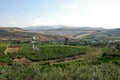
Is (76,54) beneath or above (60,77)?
beneath

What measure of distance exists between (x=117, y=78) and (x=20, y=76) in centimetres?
1703

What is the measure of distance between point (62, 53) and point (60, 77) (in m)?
56.8

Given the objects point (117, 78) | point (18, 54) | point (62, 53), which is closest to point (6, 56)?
point (18, 54)

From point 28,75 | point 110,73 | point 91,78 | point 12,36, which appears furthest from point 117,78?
point 12,36

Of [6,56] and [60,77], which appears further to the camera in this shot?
[6,56]

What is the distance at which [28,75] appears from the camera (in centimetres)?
4356

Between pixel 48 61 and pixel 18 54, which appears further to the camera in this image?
pixel 18 54

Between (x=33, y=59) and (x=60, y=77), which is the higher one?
(x=60, y=77)

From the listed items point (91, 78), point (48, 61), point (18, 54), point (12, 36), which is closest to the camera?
point (91, 78)

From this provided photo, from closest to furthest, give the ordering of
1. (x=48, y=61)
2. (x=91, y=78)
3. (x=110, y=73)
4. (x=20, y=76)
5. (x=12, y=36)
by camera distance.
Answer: (x=91, y=78) < (x=20, y=76) < (x=110, y=73) < (x=48, y=61) < (x=12, y=36)

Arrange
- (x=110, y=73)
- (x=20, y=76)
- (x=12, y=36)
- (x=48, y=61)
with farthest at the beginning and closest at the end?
(x=12, y=36) < (x=48, y=61) < (x=110, y=73) < (x=20, y=76)

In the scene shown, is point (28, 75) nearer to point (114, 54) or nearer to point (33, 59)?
point (33, 59)

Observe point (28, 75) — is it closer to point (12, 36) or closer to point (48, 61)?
point (48, 61)

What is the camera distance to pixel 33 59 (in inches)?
3506
